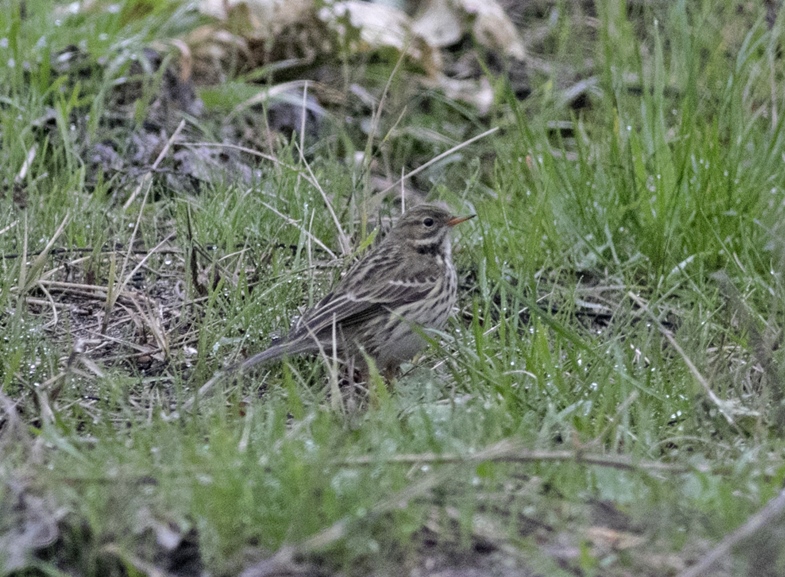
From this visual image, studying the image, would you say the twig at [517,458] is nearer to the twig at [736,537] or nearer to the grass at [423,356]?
the grass at [423,356]

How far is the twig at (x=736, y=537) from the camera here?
9.03 feet

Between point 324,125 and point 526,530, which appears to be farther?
point 324,125

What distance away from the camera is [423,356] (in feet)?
18.3


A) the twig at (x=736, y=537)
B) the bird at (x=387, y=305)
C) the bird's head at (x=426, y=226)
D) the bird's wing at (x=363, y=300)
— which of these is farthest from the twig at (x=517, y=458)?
the bird's head at (x=426, y=226)

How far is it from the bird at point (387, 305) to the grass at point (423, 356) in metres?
0.16

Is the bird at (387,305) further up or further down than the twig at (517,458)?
further down

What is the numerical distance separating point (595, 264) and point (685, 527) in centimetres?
332

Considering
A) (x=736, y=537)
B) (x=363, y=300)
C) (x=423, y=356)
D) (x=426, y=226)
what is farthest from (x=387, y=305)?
(x=736, y=537)

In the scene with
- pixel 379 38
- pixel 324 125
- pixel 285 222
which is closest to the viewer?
pixel 285 222

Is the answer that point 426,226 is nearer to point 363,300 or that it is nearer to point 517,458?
point 363,300

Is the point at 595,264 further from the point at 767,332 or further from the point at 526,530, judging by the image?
the point at 526,530

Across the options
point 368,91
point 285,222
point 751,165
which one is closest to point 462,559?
point 285,222

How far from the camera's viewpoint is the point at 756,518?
2850mm

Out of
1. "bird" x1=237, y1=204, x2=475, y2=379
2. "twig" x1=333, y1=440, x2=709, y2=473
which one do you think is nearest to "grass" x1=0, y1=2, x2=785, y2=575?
"twig" x1=333, y1=440, x2=709, y2=473
